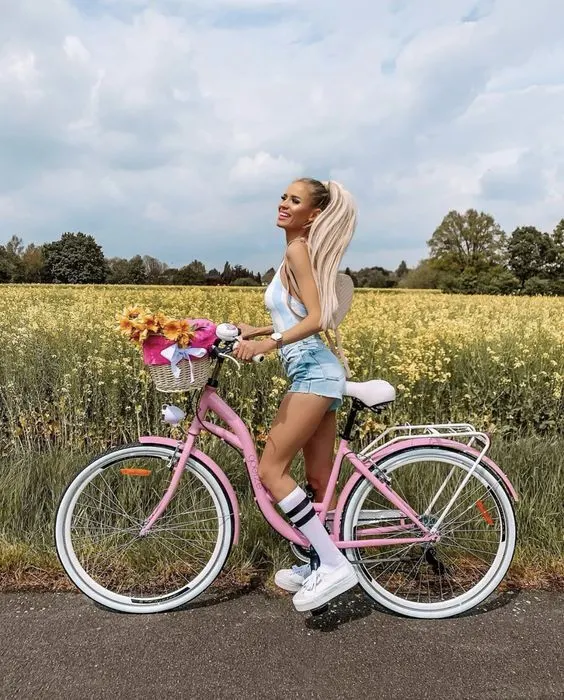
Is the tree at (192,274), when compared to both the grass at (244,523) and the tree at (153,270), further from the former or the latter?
the grass at (244,523)

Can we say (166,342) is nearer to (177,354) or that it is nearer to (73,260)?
(177,354)

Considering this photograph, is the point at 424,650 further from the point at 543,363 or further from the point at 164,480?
the point at 543,363

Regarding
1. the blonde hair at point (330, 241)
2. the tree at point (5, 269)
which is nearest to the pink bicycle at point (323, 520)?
→ the blonde hair at point (330, 241)

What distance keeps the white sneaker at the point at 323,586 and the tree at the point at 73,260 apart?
2721 inches

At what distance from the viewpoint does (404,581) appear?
288 centimetres

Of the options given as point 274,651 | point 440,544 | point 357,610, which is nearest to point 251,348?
point 274,651

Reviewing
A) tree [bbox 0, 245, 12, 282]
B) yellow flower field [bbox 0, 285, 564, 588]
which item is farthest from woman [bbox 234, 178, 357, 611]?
tree [bbox 0, 245, 12, 282]

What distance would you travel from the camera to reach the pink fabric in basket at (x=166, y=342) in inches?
96.0

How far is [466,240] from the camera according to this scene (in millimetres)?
70812

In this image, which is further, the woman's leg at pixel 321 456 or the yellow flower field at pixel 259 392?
the yellow flower field at pixel 259 392

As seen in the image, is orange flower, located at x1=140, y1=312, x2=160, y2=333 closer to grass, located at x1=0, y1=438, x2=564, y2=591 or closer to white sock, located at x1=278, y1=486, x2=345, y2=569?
white sock, located at x1=278, y1=486, x2=345, y2=569

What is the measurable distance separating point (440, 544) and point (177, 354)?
1.67m

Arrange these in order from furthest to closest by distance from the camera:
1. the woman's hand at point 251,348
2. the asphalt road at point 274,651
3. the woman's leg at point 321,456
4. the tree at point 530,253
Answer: the tree at point 530,253
the woman's leg at point 321,456
the woman's hand at point 251,348
the asphalt road at point 274,651

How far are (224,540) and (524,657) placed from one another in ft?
4.40
